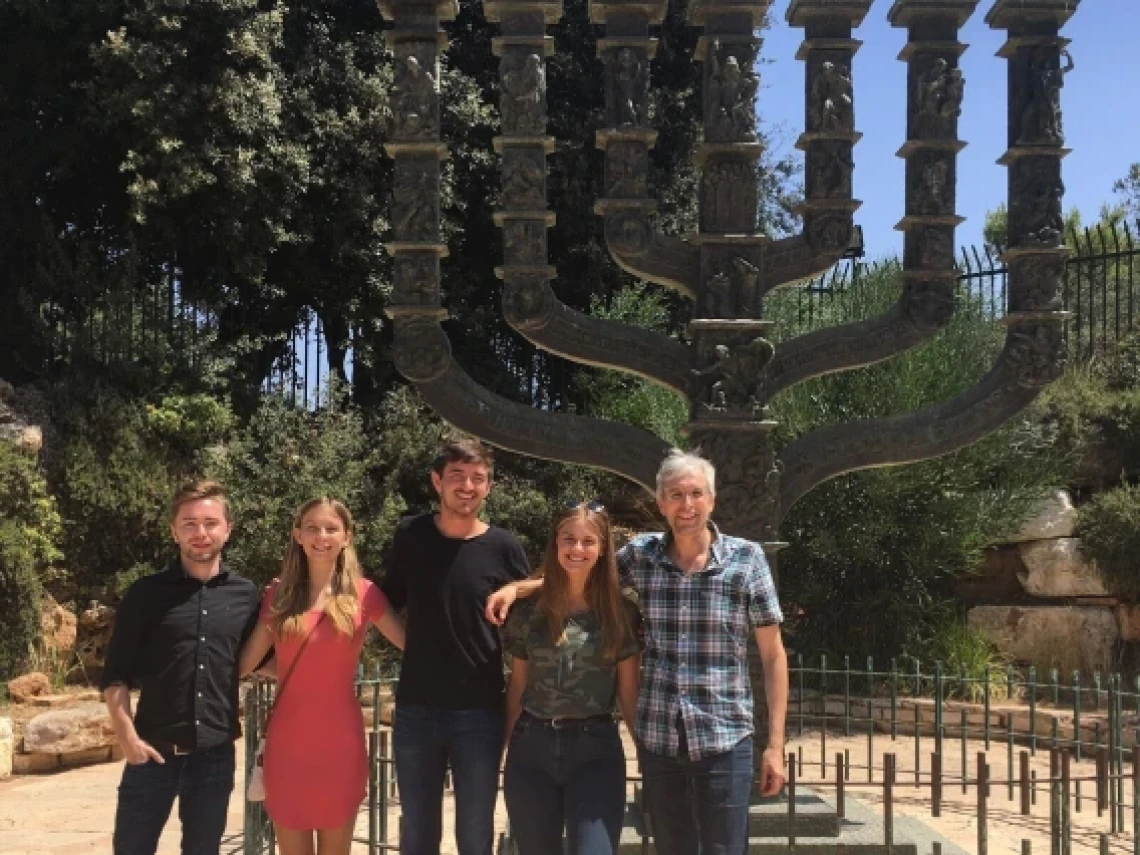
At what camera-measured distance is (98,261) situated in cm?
1141

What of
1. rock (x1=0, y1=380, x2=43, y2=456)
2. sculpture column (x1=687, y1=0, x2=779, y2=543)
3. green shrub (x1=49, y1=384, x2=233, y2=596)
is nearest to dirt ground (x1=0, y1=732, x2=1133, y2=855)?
sculpture column (x1=687, y1=0, x2=779, y2=543)

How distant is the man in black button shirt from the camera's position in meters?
2.97

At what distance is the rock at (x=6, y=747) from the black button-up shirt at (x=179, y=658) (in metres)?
5.11

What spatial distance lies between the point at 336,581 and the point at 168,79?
27.3ft

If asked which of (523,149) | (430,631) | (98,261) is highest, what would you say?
(98,261)

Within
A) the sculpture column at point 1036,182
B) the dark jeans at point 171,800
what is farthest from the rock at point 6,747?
the sculpture column at point 1036,182

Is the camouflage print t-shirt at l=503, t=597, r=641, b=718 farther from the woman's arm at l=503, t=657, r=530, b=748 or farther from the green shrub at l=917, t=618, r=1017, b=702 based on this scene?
the green shrub at l=917, t=618, r=1017, b=702

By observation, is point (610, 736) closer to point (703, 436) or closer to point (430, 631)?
point (430, 631)

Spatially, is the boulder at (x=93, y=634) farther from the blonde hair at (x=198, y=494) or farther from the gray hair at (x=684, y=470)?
the gray hair at (x=684, y=470)

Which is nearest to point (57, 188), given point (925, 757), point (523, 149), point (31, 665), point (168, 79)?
point (168, 79)

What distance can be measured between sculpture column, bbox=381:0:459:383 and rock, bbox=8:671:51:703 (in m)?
5.83

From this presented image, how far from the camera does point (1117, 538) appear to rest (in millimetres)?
9547

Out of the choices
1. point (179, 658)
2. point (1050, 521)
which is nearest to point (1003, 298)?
point (1050, 521)

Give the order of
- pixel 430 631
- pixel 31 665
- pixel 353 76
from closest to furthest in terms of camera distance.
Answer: pixel 430 631
pixel 31 665
pixel 353 76
